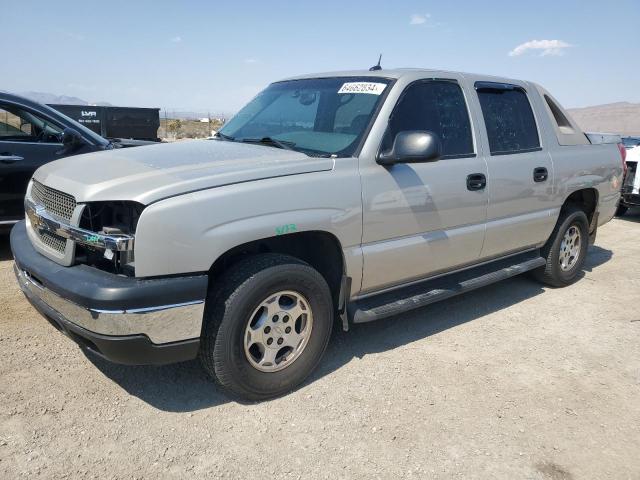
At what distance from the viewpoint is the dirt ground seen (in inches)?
103

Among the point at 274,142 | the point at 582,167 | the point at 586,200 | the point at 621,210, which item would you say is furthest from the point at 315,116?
the point at 621,210

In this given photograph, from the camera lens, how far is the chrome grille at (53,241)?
297cm

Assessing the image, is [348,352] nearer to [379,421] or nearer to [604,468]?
[379,421]

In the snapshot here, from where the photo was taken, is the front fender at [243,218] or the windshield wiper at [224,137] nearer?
the front fender at [243,218]

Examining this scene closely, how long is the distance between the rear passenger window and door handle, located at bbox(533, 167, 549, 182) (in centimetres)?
19

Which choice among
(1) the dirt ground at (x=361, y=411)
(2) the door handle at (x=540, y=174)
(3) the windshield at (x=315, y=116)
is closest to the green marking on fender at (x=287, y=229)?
(3) the windshield at (x=315, y=116)

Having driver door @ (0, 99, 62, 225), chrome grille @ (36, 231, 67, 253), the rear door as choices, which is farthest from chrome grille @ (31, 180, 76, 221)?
the rear door

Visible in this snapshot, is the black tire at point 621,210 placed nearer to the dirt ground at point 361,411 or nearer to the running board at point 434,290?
the running board at point 434,290

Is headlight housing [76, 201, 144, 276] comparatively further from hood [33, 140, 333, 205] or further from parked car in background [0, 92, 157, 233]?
parked car in background [0, 92, 157, 233]

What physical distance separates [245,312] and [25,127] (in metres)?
4.14

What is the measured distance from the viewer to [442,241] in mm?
3842

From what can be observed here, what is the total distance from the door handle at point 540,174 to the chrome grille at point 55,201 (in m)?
3.60

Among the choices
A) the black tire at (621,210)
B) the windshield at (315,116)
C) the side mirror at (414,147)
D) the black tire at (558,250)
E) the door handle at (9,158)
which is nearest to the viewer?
the side mirror at (414,147)

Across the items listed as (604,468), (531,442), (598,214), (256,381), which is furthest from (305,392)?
(598,214)
